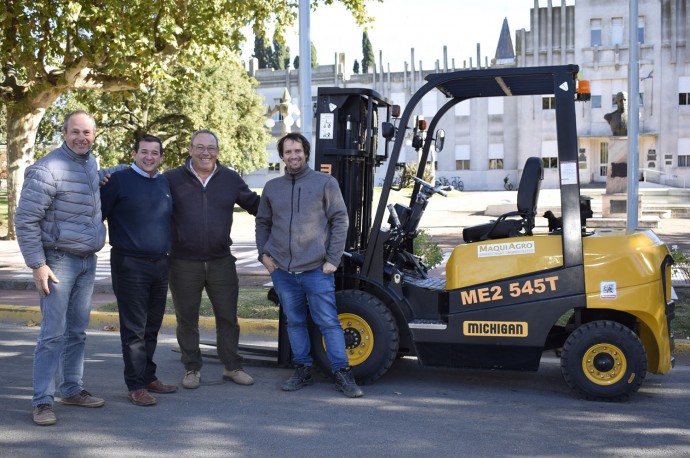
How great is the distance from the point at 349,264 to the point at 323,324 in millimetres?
783

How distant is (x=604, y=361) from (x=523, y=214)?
1.19 meters

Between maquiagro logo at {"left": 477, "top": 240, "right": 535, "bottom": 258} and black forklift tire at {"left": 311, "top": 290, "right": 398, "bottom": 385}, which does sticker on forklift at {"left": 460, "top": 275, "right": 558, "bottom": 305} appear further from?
black forklift tire at {"left": 311, "top": 290, "right": 398, "bottom": 385}

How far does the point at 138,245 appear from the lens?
5715 mm

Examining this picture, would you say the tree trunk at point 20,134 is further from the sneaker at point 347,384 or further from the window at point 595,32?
the window at point 595,32

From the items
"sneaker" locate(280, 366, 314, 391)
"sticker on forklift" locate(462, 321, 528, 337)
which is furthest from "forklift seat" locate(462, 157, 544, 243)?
"sneaker" locate(280, 366, 314, 391)

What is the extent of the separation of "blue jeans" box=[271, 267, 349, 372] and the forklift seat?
3.89 feet

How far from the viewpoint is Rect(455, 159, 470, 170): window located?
5572 cm

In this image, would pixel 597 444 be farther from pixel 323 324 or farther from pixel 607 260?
pixel 323 324

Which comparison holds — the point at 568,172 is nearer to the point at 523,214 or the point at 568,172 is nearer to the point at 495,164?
the point at 523,214

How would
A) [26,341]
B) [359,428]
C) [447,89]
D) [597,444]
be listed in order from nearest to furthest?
[597,444], [359,428], [447,89], [26,341]

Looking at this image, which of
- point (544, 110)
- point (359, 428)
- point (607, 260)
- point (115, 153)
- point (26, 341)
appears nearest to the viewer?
point (359, 428)

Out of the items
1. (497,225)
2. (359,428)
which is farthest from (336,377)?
(497,225)

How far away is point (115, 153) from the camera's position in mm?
35844

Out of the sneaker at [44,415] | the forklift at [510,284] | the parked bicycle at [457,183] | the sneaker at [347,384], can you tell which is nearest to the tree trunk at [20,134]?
the forklift at [510,284]
